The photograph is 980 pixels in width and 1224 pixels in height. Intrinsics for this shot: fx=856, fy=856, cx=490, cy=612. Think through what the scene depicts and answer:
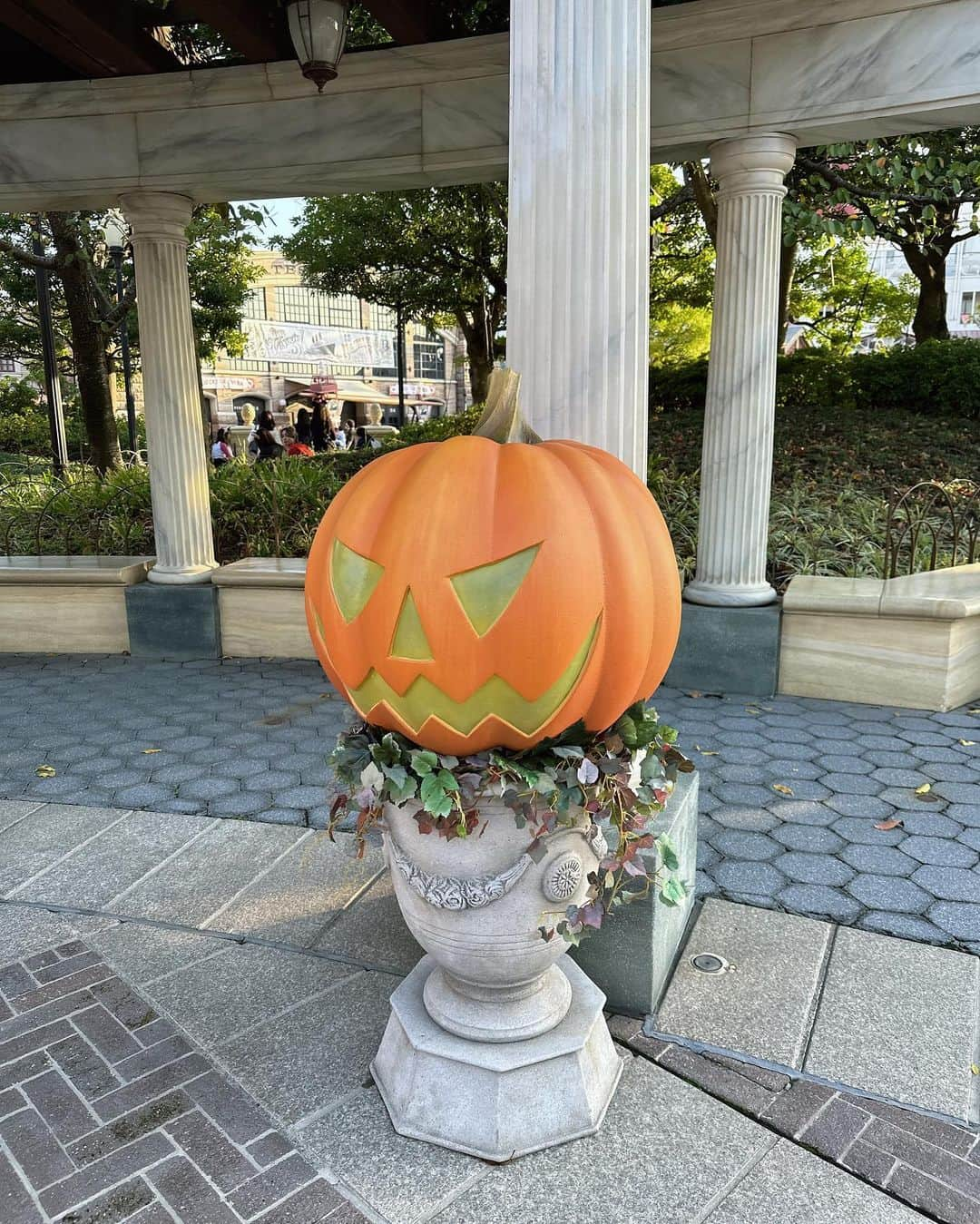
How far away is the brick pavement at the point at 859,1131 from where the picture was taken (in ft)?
6.81

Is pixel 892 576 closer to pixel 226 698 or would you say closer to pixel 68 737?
pixel 226 698

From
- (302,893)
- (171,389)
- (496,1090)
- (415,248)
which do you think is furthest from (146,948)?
(415,248)

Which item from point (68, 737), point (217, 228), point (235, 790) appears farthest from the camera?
point (217, 228)

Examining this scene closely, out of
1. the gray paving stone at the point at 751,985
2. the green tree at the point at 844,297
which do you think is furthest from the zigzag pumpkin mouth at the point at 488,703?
the green tree at the point at 844,297

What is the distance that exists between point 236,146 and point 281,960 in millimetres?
5891

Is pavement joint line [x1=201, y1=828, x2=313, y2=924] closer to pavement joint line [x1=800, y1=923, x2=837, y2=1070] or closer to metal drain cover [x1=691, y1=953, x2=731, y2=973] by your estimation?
metal drain cover [x1=691, y1=953, x2=731, y2=973]

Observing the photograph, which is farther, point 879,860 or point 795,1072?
point 879,860

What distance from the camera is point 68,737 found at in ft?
17.6

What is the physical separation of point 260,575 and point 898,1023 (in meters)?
5.39

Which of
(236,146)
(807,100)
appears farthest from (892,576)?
(236,146)

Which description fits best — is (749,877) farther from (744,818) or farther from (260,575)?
(260,575)

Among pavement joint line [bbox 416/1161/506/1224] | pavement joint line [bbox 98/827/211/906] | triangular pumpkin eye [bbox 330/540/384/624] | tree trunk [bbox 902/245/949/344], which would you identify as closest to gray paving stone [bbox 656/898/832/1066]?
pavement joint line [bbox 416/1161/506/1224]

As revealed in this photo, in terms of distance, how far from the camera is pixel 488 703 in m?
1.95

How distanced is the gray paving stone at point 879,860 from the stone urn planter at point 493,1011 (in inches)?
71.0
